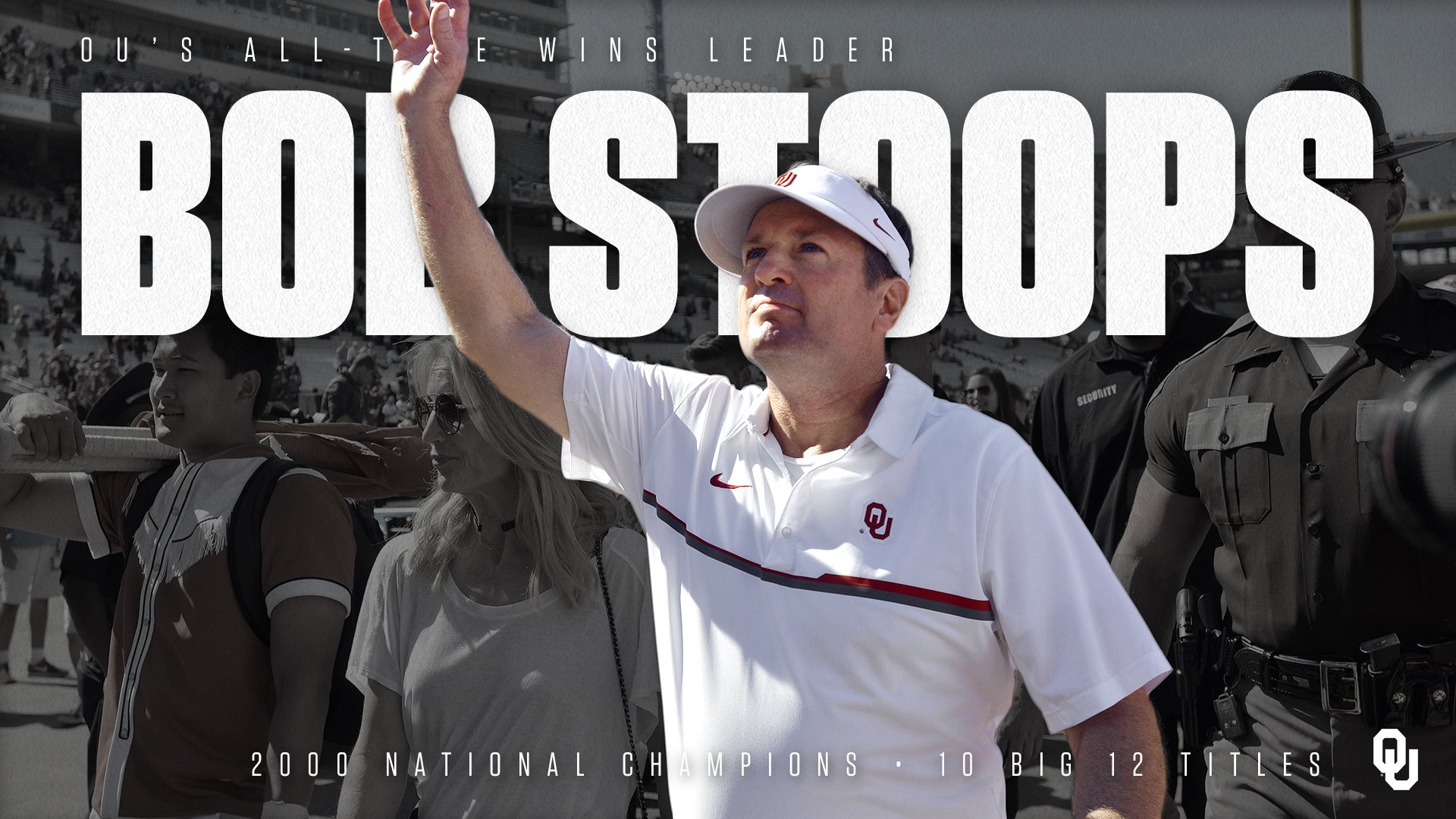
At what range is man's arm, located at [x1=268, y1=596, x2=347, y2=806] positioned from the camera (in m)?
2.77

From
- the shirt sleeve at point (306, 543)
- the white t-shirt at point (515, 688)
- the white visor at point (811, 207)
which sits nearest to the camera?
the white visor at point (811, 207)

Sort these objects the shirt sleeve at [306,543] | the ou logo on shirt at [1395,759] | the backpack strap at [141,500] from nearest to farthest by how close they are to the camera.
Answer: the ou logo on shirt at [1395,759]
the shirt sleeve at [306,543]
the backpack strap at [141,500]

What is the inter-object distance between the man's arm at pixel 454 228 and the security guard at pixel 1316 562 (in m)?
1.69

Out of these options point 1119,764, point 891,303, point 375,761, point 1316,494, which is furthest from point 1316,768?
point 375,761

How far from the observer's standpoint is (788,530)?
6.24 ft

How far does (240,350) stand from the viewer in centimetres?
322

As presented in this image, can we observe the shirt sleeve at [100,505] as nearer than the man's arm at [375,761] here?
No

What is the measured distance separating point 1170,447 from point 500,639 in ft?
5.48

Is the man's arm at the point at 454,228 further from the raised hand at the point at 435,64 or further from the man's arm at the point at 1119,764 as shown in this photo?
the man's arm at the point at 1119,764

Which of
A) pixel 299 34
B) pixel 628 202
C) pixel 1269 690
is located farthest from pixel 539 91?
pixel 1269 690

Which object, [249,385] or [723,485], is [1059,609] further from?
[249,385]

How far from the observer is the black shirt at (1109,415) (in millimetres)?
4414

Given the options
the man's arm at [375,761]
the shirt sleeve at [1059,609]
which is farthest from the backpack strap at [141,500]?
the shirt sleeve at [1059,609]

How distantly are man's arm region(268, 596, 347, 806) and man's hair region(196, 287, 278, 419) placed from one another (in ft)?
1.89
